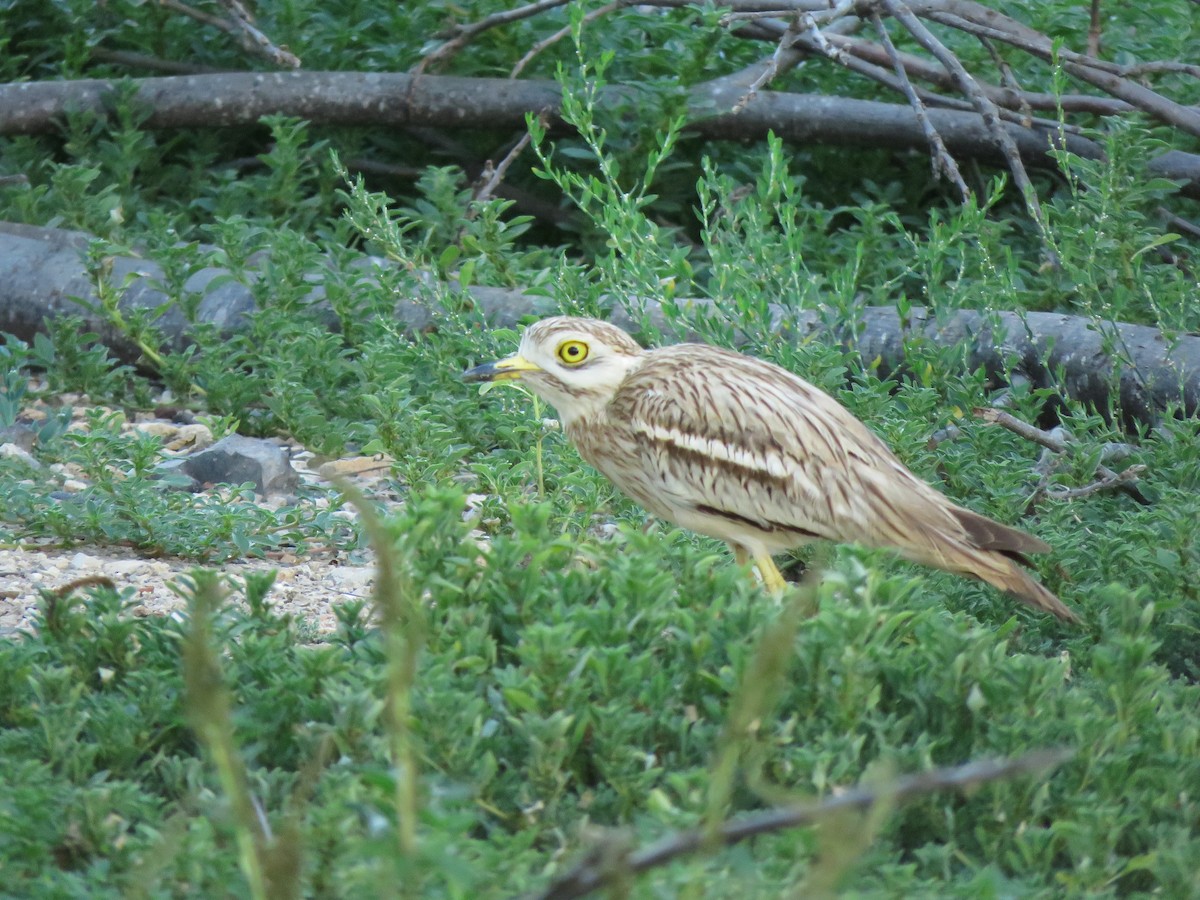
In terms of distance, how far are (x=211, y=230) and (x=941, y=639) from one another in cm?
447

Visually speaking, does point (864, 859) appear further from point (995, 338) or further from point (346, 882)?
point (995, 338)

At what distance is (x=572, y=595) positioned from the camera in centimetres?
331

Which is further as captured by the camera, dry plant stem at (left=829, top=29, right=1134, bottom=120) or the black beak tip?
dry plant stem at (left=829, top=29, right=1134, bottom=120)

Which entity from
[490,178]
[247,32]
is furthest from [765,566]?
[247,32]

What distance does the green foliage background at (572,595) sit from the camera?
2697 millimetres

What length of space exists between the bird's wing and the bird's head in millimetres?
159

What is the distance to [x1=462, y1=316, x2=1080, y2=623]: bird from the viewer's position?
432 cm

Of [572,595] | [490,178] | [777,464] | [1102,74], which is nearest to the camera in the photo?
[572,595]

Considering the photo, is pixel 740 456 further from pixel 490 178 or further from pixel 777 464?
pixel 490 178

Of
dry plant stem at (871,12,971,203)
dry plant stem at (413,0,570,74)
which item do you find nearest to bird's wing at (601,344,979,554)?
dry plant stem at (871,12,971,203)

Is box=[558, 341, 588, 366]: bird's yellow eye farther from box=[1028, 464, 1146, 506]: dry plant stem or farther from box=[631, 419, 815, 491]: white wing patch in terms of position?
box=[1028, 464, 1146, 506]: dry plant stem

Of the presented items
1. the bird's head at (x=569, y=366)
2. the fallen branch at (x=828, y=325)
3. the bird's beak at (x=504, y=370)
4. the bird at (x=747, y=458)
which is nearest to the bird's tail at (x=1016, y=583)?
the bird at (x=747, y=458)

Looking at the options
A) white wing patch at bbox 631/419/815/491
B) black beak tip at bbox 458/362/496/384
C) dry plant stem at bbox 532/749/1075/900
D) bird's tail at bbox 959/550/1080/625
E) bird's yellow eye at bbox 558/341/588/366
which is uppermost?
dry plant stem at bbox 532/749/1075/900

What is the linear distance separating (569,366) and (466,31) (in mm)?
3039
